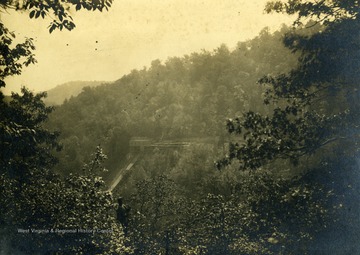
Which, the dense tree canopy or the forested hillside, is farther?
the forested hillside

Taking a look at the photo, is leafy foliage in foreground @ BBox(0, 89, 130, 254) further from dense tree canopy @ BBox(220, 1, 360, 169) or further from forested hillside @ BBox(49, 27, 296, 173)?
forested hillside @ BBox(49, 27, 296, 173)

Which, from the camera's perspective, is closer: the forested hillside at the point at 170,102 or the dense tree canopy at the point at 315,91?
the dense tree canopy at the point at 315,91

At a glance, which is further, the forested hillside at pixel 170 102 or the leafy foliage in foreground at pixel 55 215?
the forested hillside at pixel 170 102

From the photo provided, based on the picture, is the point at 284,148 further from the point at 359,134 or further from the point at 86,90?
the point at 86,90

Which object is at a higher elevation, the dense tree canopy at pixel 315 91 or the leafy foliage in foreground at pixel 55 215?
the dense tree canopy at pixel 315 91

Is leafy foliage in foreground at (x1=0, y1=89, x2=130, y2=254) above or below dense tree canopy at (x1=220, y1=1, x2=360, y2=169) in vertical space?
below

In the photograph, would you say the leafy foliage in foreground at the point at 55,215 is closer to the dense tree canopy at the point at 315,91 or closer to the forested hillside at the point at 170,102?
the dense tree canopy at the point at 315,91

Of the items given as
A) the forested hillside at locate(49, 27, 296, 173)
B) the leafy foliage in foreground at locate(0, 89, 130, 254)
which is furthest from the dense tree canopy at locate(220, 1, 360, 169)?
the forested hillside at locate(49, 27, 296, 173)

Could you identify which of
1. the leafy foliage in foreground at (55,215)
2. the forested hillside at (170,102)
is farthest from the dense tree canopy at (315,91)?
the forested hillside at (170,102)

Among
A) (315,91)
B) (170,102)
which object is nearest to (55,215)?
(315,91)

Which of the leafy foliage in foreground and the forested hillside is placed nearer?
the leafy foliage in foreground

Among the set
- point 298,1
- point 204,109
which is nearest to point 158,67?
point 204,109
